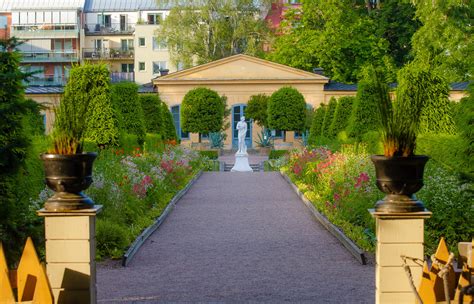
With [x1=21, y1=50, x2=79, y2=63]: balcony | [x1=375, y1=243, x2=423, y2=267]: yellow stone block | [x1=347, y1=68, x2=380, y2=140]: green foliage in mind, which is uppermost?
[x1=21, y1=50, x2=79, y2=63]: balcony

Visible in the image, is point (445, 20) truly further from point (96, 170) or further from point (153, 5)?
point (153, 5)

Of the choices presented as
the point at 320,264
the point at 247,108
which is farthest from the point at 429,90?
the point at 247,108

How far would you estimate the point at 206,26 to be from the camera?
53594mm

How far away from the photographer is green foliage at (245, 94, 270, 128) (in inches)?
1752

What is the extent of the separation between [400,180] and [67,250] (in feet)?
7.66

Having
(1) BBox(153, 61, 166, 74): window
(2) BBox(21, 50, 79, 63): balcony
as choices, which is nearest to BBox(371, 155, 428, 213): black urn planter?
(1) BBox(153, 61, 166, 74): window

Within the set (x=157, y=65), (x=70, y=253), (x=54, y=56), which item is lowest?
(x=70, y=253)

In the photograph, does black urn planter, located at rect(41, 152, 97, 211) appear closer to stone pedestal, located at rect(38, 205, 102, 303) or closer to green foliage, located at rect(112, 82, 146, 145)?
stone pedestal, located at rect(38, 205, 102, 303)

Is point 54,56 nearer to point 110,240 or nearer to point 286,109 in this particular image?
point 286,109

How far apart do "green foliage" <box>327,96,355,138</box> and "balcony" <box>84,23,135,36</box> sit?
4559 cm

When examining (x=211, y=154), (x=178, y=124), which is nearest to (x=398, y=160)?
(x=211, y=154)

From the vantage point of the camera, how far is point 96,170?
15.0m

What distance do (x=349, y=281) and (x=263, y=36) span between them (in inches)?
1780

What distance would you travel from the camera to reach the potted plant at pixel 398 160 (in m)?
6.02
